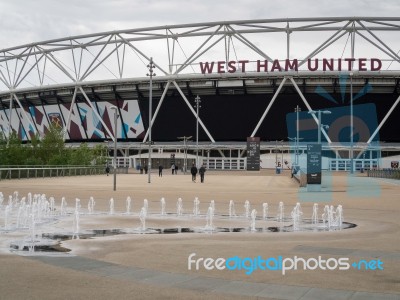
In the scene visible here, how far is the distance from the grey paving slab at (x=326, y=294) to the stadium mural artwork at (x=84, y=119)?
303 ft

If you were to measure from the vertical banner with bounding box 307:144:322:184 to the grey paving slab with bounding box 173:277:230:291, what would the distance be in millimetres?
28550

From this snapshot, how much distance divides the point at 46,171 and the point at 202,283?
47284mm

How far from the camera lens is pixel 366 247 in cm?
1196

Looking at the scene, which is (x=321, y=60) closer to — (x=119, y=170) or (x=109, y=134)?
(x=119, y=170)

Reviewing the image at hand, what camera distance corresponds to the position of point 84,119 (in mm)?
105562

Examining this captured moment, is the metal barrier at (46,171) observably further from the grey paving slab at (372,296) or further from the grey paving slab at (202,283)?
the grey paving slab at (372,296)

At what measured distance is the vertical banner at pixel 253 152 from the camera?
275 ft

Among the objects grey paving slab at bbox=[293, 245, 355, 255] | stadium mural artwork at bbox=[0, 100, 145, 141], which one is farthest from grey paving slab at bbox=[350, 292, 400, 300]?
stadium mural artwork at bbox=[0, 100, 145, 141]

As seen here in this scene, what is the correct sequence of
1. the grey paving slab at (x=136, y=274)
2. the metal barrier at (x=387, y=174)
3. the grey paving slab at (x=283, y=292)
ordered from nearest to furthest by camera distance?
the grey paving slab at (x=283, y=292)
the grey paving slab at (x=136, y=274)
the metal barrier at (x=387, y=174)

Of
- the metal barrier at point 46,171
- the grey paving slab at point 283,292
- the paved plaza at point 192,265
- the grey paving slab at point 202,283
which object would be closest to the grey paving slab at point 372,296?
the paved plaza at point 192,265

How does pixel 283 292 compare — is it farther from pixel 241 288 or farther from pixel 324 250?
pixel 324 250

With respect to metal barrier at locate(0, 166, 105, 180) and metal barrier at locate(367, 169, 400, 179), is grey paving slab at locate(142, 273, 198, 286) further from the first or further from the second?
metal barrier at locate(367, 169, 400, 179)

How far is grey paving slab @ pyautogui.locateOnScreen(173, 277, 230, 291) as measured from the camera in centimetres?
796

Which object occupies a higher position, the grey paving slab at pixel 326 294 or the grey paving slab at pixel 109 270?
the grey paving slab at pixel 109 270
